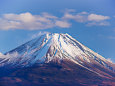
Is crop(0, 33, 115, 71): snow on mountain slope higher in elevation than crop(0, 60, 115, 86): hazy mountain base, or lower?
higher

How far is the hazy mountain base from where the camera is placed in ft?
487

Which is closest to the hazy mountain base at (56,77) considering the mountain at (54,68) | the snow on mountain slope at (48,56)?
the mountain at (54,68)

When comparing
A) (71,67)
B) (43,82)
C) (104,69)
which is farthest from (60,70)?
(104,69)

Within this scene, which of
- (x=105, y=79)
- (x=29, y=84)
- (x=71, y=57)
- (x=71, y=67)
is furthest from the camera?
(x=71, y=57)

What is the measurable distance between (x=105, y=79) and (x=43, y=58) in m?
41.8

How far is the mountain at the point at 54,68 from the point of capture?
152500mm

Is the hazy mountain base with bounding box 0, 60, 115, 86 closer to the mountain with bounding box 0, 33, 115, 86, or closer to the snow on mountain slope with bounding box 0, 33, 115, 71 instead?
the mountain with bounding box 0, 33, 115, 86

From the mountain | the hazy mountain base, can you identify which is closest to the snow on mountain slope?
the mountain

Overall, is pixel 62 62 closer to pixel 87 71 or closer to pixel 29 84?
pixel 87 71

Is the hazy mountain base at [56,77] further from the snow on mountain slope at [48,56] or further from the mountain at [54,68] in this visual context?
the snow on mountain slope at [48,56]

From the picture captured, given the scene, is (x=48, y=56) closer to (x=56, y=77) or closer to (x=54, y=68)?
(x=54, y=68)

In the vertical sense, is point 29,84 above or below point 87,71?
below

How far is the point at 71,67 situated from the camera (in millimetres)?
174250

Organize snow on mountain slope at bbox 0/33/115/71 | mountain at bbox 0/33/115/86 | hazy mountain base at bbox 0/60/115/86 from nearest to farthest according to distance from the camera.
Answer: hazy mountain base at bbox 0/60/115/86 < mountain at bbox 0/33/115/86 < snow on mountain slope at bbox 0/33/115/71
